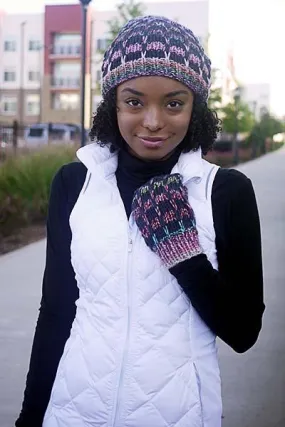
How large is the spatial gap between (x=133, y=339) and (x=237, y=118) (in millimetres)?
35767

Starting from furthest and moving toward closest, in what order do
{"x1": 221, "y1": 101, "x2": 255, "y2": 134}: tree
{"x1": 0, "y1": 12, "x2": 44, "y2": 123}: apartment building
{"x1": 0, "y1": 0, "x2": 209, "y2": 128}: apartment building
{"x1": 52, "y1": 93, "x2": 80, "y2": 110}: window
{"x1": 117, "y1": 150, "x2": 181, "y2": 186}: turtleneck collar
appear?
1. {"x1": 0, "y1": 12, "x2": 44, "y2": 123}: apartment building
2. {"x1": 52, "y1": 93, "x2": 80, "y2": 110}: window
3. {"x1": 0, "y1": 0, "x2": 209, "y2": 128}: apartment building
4. {"x1": 221, "y1": 101, "x2": 255, "y2": 134}: tree
5. {"x1": 117, "y1": 150, "x2": 181, "y2": 186}: turtleneck collar

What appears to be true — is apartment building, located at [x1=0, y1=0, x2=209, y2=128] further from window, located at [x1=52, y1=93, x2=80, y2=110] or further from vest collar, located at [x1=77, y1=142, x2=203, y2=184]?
vest collar, located at [x1=77, y1=142, x2=203, y2=184]

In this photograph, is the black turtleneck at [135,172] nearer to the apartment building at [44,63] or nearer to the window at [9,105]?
the apartment building at [44,63]

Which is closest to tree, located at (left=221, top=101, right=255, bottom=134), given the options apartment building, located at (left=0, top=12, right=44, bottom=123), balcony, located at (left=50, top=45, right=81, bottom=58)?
balcony, located at (left=50, top=45, right=81, bottom=58)

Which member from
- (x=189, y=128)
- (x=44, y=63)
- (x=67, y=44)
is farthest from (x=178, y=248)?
(x=44, y=63)

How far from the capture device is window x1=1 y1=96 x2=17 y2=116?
183 ft

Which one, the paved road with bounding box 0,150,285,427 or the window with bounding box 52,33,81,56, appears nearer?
the paved road with bounding box 0,150,285,427

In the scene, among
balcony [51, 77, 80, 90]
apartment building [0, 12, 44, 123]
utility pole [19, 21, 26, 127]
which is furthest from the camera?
utility pole [19, 21, 26, 127]

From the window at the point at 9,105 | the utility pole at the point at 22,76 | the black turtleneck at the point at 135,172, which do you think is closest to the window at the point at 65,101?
the utility pole at the point at 22,76

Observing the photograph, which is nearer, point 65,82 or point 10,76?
point 65,82

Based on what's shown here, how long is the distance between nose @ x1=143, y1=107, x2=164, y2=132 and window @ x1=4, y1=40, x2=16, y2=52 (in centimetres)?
5805

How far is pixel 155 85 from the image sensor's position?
147cm

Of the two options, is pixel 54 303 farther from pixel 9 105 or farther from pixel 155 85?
pixel 9 105

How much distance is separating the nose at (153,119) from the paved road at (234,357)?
2.24 metres
